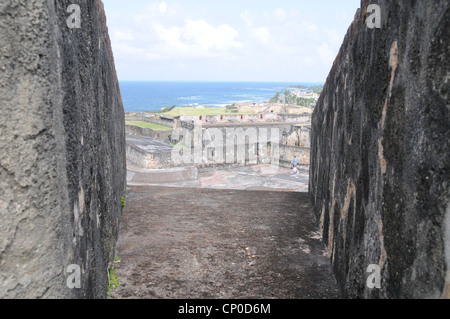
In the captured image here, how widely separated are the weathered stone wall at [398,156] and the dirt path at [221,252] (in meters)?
0.39

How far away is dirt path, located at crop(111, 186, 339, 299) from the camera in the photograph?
281cm

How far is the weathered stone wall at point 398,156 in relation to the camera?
1381 millimetres

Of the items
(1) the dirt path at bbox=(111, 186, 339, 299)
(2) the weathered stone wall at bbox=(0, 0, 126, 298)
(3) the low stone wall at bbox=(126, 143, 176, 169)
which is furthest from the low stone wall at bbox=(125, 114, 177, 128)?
(2) the weathered stone wall at bbox=(0, 0, 126, 298)

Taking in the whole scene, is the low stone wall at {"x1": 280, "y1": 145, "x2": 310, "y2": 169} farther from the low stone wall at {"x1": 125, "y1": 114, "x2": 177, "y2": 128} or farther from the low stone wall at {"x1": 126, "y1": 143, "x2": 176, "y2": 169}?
the low stone wall at {"x1": 125, "y1": 114, "x2": 177, "y2": 128}

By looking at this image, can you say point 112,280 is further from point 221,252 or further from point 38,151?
point 38,151

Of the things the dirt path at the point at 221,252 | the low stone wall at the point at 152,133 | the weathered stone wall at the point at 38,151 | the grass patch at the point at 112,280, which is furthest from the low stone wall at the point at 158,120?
the weathered stone wall at the point at 38,151

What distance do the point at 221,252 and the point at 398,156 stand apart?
2.07 metres

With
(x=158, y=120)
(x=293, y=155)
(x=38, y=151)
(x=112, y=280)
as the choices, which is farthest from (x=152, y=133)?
(x=38, y=151)

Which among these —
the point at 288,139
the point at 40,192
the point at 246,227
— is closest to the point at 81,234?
the point at 40,192

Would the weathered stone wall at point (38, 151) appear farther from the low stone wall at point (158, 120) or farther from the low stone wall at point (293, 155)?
the low stone wall at point (158, 120)

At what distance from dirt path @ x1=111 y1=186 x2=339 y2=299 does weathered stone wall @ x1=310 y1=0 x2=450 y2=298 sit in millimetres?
389

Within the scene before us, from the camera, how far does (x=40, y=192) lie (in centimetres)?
151
